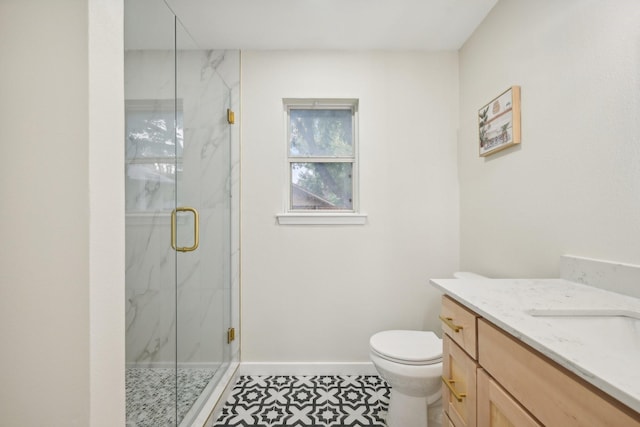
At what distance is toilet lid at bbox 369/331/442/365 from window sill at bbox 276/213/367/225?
2.56ft

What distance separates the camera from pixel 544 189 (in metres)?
1.28

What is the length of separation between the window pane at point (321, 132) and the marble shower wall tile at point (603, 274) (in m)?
1.44

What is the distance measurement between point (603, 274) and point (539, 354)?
627mm

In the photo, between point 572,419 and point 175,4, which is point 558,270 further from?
point 175,4

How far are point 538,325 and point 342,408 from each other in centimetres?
137

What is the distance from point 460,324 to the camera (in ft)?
3.27

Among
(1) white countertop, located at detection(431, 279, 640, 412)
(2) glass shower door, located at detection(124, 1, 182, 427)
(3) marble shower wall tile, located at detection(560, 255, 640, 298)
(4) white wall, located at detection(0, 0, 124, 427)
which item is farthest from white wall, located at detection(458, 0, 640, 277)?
(2) glass shower door, located at detection(124, 1, 182, 427)

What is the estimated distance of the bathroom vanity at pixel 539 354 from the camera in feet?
1.67

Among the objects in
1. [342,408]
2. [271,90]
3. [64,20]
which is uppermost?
[271,90]

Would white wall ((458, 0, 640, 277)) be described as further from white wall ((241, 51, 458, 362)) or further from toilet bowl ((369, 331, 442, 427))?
toilet bowl ((369, 331, 442, 427))

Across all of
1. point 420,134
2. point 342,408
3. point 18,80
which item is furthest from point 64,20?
point 342,408

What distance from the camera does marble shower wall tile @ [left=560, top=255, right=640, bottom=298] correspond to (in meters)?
0.91

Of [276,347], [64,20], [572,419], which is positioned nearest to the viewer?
[572,419]

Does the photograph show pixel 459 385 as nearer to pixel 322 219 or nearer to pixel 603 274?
pixel 603 274
